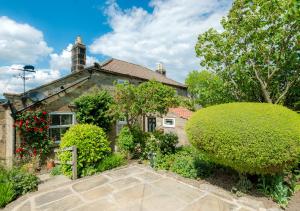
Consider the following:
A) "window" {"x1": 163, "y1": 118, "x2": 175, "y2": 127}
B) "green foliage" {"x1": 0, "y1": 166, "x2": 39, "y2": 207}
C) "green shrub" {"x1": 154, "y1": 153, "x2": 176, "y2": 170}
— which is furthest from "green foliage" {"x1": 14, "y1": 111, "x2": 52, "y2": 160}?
"window" {"x1": 163, "y1": 118, "x2": 175, "y2": 127}

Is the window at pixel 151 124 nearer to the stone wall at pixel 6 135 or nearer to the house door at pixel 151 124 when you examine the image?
the house door at pixel 151 124

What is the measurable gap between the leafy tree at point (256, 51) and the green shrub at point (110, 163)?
6540 mm

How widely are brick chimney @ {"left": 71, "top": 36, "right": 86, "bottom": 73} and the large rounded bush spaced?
34.9ft

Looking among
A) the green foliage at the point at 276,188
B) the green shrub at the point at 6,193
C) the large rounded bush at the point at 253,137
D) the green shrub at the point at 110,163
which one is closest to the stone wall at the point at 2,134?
the green shrub at the point at 6,193

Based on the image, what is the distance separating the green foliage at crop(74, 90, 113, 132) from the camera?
1061 cm

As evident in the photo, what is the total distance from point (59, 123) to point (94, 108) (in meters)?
2.06

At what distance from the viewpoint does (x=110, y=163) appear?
8.38 meters

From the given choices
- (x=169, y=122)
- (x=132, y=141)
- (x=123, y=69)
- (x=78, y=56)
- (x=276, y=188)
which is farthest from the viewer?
(x=169, y=122)

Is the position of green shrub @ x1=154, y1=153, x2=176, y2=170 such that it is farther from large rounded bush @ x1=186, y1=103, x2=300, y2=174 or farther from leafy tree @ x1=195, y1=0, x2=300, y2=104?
leafy tree @ x1=195, y1=0, x2=300, y2=104

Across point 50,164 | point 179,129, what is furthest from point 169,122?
point 50,164

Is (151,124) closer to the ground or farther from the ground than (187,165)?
farther from the ground

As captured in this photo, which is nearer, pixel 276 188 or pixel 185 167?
pixel 276 188

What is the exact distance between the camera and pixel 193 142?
6.20 m

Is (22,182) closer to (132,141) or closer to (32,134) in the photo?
(32,134)
